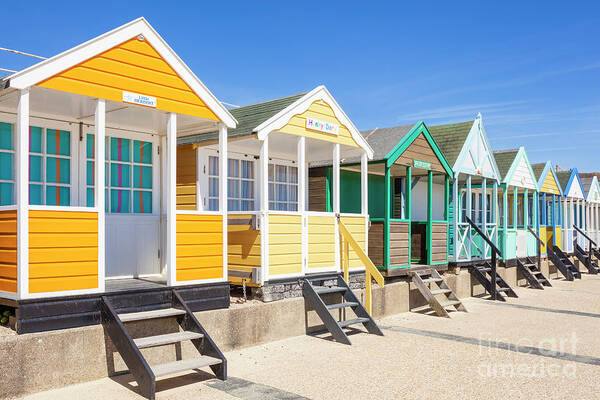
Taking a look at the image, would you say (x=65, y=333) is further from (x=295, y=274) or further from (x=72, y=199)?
(x=295, y=274)

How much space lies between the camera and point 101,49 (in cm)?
594

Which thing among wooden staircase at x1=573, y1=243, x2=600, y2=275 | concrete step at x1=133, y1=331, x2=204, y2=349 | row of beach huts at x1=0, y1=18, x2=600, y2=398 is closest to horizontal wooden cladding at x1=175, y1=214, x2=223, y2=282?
row of beach huts at x1=0, y1=18, x2=600, y2=398

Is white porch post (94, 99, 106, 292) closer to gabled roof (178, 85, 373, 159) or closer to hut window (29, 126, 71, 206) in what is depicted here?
hut window (29, 126, 71, 206)

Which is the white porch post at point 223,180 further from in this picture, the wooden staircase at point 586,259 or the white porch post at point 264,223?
the wooden staircase at point 586,259

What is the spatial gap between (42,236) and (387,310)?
20.7 feet

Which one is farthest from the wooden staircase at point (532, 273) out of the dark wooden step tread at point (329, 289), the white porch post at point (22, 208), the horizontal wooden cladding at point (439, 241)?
the white porch post at point (22, 208)

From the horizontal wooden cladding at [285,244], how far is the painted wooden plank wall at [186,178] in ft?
4.94

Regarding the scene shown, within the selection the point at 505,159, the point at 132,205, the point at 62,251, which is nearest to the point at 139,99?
the point at 62,251

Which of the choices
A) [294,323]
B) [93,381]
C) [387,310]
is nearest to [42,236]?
[93,381]

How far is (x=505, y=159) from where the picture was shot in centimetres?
1585

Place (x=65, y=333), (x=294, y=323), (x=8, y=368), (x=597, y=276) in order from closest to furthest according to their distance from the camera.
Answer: (x=8, y=368) < (x=65, y=333) < (x=294, y=323) < (x=597, y=276)

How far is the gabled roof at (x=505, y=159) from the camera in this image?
1544 centimetres

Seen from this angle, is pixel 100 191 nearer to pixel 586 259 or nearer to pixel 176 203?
pixel 176 203

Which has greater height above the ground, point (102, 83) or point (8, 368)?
point (102, 83)
